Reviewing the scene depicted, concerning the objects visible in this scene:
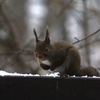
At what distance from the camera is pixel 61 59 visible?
296 centimetres

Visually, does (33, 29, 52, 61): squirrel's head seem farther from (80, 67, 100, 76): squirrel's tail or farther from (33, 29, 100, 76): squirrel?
(80, 67, 100, 76): squirrel's tail

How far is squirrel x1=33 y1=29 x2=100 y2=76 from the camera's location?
113 inches
